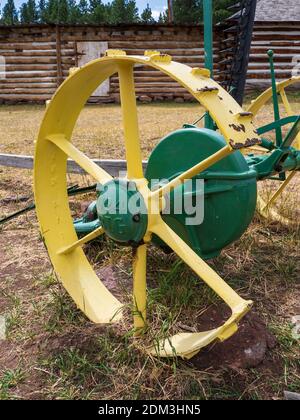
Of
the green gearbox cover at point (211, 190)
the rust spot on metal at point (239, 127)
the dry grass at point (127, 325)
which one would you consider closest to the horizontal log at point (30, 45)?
the dry grass at point (127, 325)

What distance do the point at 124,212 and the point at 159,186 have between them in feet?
0.95

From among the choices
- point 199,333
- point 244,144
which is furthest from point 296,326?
point 244,144

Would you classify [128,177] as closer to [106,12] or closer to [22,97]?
[22,97]

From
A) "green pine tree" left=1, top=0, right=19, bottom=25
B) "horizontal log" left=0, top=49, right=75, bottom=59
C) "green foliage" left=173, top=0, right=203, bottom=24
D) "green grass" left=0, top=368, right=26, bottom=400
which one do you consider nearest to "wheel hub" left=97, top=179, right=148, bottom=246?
"green grass" left=0, top=368, right=26, bottom=400

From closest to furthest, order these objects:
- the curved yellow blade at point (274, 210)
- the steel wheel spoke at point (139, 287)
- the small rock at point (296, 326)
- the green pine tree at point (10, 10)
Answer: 1. the steel wheel spoke at point (139, 287)
2. the small rock at point (296, 326)
3. the curved yellow blade at point (274, 210)
4. the green pine tree at point (10, 10)

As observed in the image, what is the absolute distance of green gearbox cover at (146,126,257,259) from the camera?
211 cm

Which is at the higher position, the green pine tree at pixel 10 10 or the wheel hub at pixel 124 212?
the green pine tree at pixel 10 10

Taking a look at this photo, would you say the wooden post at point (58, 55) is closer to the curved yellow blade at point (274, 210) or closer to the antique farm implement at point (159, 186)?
the curved yellow blade at point (274, 210)

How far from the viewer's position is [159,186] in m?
2.14

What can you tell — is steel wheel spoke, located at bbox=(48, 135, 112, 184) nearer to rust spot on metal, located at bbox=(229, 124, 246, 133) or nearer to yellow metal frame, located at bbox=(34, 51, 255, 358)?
yellow metal frame, located at bbox=(34, 51, 255, 358)

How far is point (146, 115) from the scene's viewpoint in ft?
35.0

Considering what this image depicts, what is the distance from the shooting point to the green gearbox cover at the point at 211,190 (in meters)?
2.11
